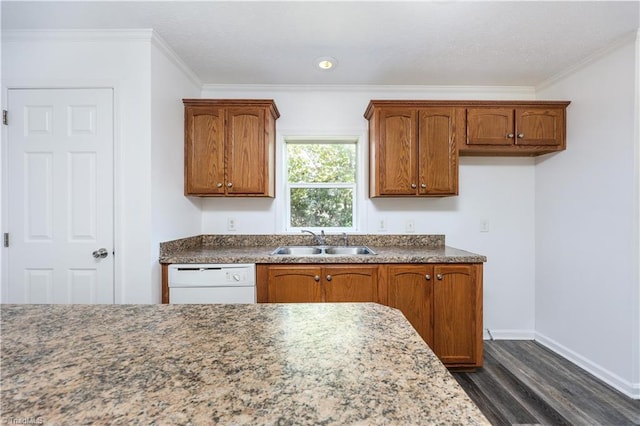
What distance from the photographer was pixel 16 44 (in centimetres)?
194

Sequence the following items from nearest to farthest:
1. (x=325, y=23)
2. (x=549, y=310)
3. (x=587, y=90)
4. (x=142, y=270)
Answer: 1. (x=325, y=23)
2. (x=142, y=270)
3. (x=587, y=90)
4. (x=549, y=310)

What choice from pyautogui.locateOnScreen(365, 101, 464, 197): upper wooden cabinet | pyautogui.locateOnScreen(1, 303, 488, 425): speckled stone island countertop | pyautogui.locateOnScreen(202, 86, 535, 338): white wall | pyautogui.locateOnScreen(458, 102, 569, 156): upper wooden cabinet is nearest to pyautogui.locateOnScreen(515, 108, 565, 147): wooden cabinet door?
pyautogui.locateOnScreen(458, 102, 569, 156): upper wooden cabinet

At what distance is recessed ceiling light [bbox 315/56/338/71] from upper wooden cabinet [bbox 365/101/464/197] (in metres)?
0.46

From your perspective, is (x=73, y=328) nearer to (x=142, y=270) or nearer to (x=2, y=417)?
(x=2, y=417)

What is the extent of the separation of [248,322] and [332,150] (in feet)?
7.56

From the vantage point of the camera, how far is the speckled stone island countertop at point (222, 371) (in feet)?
1.53

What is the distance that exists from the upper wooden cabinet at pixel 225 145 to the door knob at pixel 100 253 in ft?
2.43

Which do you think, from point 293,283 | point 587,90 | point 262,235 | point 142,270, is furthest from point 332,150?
point 587,90

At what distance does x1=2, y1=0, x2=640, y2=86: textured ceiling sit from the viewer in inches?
67.1

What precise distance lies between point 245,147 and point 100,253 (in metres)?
1.29

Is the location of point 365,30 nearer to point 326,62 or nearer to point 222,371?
point 326,62

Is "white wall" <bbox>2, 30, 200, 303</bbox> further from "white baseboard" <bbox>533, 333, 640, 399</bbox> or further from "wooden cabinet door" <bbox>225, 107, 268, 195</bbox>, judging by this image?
"white baseboard" <bbox>533, 333, 640, 399</bbox>

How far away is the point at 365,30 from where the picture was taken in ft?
6.26


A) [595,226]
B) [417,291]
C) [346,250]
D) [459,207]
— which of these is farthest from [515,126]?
[346,250]
